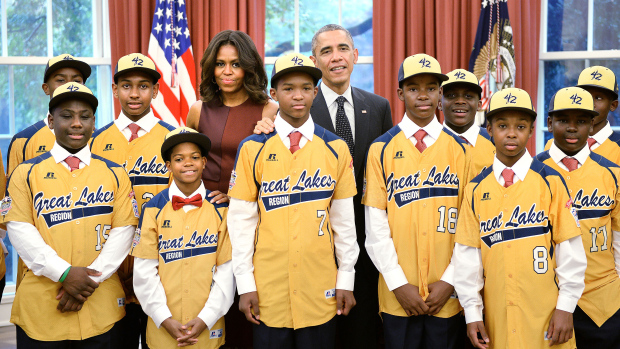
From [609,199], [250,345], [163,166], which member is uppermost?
[163,166]

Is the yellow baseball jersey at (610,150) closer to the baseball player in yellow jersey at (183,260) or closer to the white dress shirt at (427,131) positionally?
the white dress shirt at (427,131)

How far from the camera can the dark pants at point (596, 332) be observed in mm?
2426

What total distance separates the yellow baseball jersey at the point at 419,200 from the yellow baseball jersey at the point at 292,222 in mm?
167

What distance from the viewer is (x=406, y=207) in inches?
90.2

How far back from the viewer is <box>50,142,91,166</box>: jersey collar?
2.36 m

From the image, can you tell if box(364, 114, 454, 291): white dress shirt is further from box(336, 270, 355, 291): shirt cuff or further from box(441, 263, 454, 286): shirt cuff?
box(336, 270, 355, 291): shirt cuff

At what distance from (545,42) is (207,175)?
3766 millimetres

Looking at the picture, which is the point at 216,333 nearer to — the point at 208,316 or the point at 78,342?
the point at 208,316

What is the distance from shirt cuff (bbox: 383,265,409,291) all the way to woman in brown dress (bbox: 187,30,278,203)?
91 cm

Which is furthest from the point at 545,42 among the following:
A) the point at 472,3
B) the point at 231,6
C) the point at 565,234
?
the point at 565,234

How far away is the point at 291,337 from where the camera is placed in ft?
7.30

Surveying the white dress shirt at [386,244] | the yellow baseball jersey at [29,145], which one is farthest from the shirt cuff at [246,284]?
the yellow baseball jersey at [29,145]

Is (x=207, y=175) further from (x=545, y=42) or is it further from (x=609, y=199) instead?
(x=545, y=42)

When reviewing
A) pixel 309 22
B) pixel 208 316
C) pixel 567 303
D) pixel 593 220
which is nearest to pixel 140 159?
pixel 208 316
